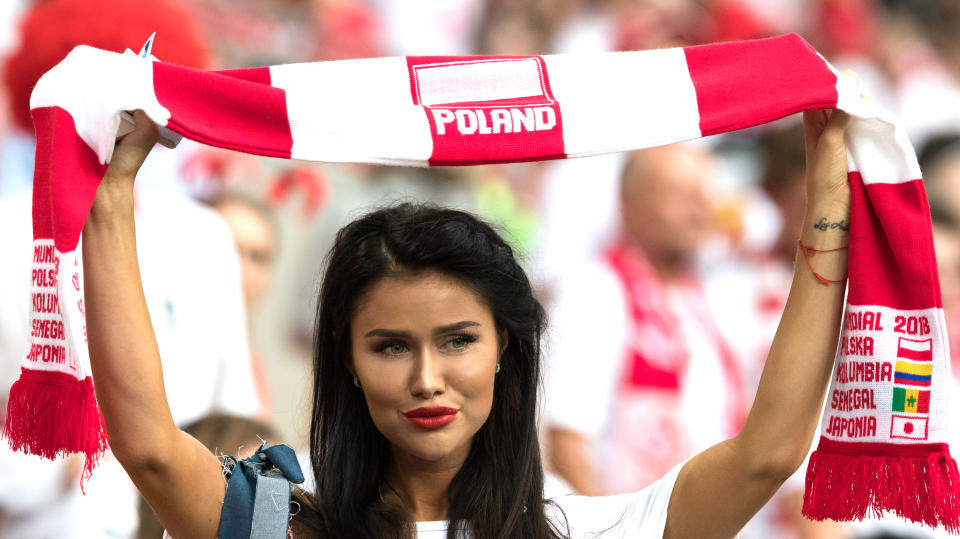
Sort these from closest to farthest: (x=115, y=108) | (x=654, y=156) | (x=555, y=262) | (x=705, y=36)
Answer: (x=115, y=108) < (x=654, y=156) < (x=555, y=262) < (x=705, y=36)

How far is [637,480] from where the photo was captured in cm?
443

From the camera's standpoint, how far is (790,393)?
8.31 ft

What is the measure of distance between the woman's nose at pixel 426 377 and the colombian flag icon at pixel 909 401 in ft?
2.62

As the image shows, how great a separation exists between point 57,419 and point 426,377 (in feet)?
1.95

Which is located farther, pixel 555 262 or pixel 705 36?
pixel 705 36

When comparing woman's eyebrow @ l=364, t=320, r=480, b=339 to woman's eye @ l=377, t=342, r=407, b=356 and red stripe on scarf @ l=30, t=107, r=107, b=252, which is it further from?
red stripe on scarf @ l=30, t=107, r=107, b=252

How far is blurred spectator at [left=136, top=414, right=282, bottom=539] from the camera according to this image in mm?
3135

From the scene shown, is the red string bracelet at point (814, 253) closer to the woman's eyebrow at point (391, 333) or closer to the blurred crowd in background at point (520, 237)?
the blurred crowd in background at point (520, 237)

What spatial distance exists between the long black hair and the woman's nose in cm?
18

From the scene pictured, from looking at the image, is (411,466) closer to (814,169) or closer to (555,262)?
(814,169)

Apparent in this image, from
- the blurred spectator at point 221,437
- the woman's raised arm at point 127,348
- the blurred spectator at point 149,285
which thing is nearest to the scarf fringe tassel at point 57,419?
the woman's raised arm at point 127,348

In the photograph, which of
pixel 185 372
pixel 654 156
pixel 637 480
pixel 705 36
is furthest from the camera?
pixel 705 36

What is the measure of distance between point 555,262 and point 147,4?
2.78 meters

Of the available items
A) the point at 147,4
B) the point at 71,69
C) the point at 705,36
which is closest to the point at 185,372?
the point at 147,4
